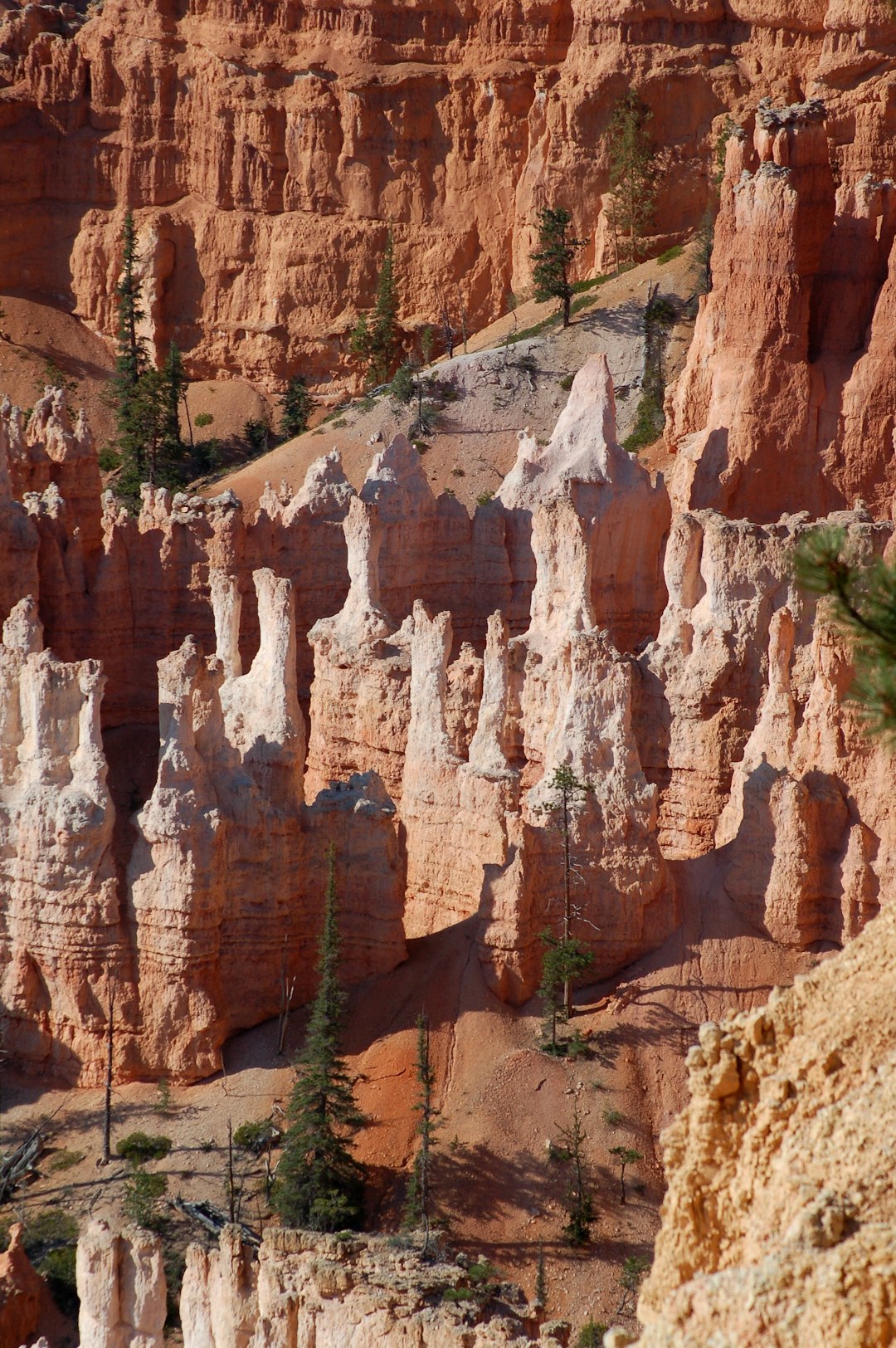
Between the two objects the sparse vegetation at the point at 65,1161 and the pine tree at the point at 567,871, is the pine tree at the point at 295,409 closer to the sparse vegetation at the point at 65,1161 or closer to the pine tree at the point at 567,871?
the pine tree at the point at 567,871

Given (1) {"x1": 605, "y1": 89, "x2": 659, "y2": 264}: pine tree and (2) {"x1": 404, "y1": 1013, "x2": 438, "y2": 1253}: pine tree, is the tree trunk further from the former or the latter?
(1) {"x1": 605, "y1": 89, "x2": 659, "y2": 264}: pine tree

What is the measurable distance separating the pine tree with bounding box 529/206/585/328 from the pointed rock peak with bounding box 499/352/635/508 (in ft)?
65.5

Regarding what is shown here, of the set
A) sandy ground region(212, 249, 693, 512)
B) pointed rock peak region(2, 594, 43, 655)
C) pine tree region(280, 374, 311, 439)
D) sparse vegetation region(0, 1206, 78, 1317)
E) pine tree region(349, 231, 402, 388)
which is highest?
pine tree region(349, 231, 402, 388)

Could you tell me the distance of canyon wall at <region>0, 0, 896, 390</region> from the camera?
79812 mm

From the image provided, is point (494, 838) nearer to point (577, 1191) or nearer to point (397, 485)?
point (577, 1191)

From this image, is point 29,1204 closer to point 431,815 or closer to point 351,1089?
point 351,1089

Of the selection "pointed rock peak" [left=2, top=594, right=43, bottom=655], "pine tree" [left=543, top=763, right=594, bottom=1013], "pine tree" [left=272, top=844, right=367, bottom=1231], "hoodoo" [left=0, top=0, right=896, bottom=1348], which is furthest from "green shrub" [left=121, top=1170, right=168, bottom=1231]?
"pointed rock peak" [left=2, top=594, right=43, bottom=655]

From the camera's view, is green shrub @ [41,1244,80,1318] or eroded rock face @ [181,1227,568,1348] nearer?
eroded rock face @ [181,1227,568,1348]

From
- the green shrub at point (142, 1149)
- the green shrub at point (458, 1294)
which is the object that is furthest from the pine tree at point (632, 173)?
the green shrub at point (458, 1294)

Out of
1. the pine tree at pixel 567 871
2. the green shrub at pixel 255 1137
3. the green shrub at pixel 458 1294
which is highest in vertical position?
the pine tree at pixel 567 871

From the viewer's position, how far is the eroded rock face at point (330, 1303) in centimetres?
2405

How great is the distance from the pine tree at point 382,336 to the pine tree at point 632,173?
818cm

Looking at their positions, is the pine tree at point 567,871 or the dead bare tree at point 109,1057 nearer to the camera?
the pine tree at point 567,871

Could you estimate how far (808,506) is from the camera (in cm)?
5391
